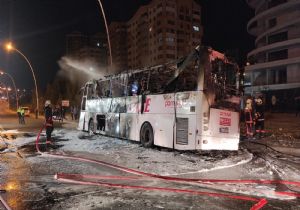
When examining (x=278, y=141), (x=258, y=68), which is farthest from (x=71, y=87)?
(x=278, y=141)

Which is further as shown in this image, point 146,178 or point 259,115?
point 259,115

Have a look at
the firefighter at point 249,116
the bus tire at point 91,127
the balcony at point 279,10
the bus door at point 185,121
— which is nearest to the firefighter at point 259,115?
the firefighter at point 249,116

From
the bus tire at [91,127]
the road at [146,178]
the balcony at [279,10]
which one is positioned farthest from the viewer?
the balcony at [279,10]

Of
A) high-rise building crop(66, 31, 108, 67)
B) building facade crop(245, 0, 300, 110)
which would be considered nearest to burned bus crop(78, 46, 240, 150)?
building facade crop(245, 0, 300, 110)

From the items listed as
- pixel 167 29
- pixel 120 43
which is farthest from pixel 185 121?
pixel 120 43

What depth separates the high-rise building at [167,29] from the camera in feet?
302

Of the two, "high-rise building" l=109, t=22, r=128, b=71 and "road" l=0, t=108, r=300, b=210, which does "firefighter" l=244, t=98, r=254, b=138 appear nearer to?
"road" l=0, t=108, r=300, b=210

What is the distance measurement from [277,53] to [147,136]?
150 ft

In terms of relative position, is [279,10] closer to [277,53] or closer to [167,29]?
[277,53]

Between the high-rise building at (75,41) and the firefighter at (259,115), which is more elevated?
the high-rise building at (75,41)

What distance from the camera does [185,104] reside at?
11664 mm

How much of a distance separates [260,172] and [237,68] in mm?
5345

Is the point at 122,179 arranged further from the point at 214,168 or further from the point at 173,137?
the point at 173,137

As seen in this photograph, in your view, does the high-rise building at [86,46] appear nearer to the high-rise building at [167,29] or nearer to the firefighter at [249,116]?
the high-rise building at [167,29]
